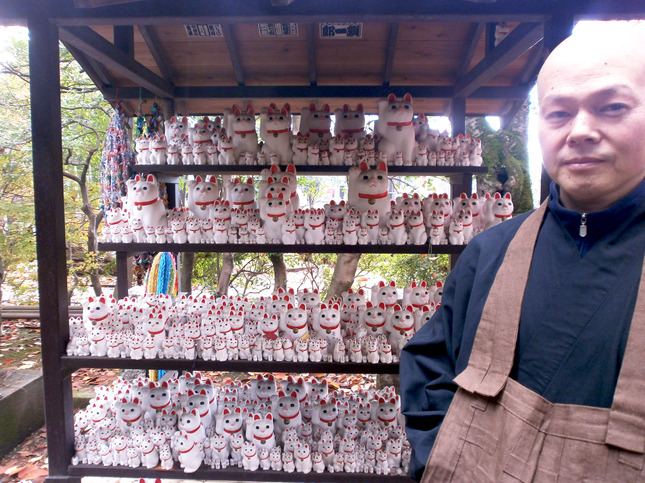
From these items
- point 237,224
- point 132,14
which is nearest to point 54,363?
Result: point 237,224

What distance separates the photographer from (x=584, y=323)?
0.89 metres

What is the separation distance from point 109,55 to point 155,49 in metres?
0.57

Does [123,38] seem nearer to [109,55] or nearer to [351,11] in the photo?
[109,55]

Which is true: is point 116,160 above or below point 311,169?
above

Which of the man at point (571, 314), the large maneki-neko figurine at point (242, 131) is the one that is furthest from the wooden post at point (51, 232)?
the man at point (571, 314)

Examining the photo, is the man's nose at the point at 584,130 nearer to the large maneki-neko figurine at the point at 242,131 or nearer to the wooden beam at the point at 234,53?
the large maneki-neko figurine at the point at 242,131

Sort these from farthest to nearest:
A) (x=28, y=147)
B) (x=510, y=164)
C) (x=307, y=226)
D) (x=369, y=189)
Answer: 1. (x=28, y=147)
2. (x=510, y=164)
3. (x=369, y=189)
4. (x=307, y=226)

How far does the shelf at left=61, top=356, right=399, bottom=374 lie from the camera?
85.4 inches

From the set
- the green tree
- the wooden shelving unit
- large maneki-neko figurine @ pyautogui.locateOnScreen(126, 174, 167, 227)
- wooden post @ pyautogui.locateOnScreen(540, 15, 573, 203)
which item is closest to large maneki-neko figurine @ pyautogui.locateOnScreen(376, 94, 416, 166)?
the wooden shelving unit

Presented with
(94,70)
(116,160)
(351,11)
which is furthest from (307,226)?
(94,70)

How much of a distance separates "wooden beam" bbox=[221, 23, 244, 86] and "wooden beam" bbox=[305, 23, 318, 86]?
482 mm

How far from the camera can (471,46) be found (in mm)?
2701

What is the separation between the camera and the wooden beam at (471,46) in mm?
2605

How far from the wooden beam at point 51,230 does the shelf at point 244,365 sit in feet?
0.44
